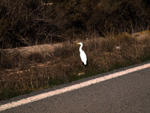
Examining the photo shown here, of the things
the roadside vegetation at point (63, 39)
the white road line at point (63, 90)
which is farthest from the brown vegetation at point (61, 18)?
the white road line at point (63, 90)

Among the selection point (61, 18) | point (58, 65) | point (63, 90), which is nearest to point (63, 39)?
point (61, 18)

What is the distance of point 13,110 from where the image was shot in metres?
2.34

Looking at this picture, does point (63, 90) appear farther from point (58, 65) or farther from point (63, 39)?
point (63, 39)

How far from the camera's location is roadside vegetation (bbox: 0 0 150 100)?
12.1 ft

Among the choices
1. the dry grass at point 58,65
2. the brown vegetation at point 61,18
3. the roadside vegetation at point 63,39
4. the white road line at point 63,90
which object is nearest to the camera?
the white road line at point 63,90

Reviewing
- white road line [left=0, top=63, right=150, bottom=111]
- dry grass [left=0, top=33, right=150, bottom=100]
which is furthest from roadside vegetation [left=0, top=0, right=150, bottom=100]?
white road line [left=0, top=63, right=150, bottom=111]

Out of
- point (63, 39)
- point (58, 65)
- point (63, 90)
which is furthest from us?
point (63, 39)

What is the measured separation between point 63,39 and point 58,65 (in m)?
2.60

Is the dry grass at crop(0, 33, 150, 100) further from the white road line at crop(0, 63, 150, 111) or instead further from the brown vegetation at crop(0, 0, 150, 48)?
the brown vegetation at crop(0, 0, 150, 48)

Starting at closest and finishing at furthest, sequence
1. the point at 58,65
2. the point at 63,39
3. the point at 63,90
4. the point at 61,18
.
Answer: the point at 63,90, the point at 58,65, the point at 63,39, the point at 61,18

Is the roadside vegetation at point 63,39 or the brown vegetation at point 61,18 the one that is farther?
the brown vegetation at point 61,18

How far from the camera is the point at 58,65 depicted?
4.17 metres

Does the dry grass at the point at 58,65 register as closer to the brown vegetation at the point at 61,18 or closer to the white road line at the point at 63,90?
the white road line at the point at 63,90

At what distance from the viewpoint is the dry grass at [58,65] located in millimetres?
3328
